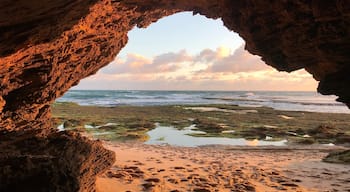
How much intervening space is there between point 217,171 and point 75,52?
19.9ft

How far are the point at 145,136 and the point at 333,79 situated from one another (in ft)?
45.7

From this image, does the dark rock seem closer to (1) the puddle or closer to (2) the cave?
(2) the cave

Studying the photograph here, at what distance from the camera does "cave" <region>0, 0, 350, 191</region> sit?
523 centimetres

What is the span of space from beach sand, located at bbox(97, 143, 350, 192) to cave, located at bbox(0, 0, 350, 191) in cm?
186

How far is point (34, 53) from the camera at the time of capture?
293 inches

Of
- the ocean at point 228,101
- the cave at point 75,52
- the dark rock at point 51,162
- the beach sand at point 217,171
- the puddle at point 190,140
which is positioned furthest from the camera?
the ocean at point 228,101

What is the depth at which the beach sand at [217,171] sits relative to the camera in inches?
358

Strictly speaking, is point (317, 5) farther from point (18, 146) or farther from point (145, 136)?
point (145, 136)

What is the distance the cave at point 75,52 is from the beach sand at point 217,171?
1857 mm

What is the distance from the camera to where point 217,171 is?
36.1ft

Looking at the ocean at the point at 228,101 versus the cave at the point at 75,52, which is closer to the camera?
the cave at the point at 75,52

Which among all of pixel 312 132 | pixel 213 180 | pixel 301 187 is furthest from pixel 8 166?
pixel 312 132

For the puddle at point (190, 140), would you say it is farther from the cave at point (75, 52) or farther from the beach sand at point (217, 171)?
the cave at point (75, 52)

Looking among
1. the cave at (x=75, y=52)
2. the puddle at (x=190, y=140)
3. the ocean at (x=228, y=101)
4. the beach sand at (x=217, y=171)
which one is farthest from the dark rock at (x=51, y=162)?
the ocean at (x=228, y=101)
